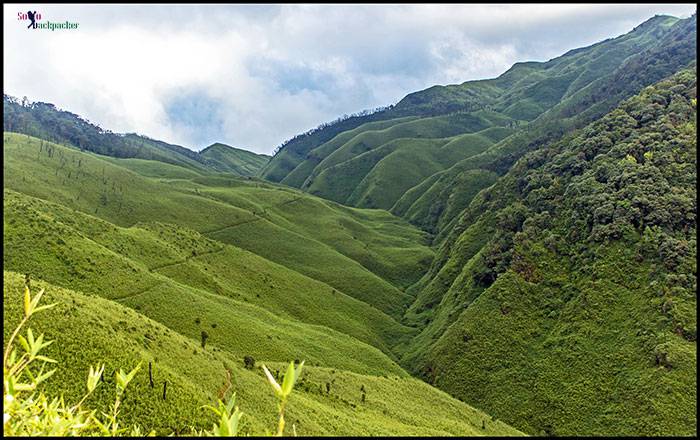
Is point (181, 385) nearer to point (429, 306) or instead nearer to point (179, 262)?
point (179, 262)

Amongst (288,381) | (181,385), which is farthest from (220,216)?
(288,381)

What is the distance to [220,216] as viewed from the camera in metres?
132

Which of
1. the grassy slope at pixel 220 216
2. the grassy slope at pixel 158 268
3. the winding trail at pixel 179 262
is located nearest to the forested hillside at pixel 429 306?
the grassy slope at pixel 158 268

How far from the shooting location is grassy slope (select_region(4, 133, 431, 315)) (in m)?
111

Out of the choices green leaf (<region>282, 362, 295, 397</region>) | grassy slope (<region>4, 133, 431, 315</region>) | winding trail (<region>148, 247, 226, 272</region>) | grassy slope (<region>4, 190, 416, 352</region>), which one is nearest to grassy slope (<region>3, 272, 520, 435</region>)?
green leaf (<region>282, 362, 295, 397</region>)

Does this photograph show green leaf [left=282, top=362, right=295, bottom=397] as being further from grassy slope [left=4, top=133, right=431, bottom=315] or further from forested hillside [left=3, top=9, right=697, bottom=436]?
grassy slope [left=4, top=133, right=431, bottom=315]

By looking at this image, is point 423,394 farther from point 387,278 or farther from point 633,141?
point 387,278

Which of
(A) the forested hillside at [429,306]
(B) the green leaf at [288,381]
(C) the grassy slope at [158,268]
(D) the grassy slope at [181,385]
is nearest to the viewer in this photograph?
(B) the green leaf at [288,381]

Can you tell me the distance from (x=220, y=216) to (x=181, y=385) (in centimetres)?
10666

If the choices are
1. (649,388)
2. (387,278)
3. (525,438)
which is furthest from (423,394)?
(387,278)

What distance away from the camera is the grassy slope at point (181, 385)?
25859 millimetres

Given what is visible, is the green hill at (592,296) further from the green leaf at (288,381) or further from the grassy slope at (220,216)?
the green leaf at (288,381)

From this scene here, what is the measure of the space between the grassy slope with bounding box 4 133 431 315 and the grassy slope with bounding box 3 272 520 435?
2344 inches

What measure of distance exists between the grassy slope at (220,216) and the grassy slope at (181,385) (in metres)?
59.5
